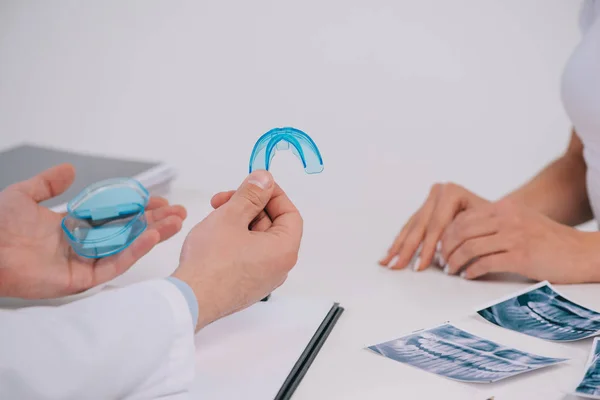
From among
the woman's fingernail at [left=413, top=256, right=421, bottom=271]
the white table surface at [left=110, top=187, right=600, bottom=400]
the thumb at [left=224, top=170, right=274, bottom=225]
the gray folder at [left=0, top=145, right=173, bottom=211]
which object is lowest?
the white table surface at [left=110, top=187, right=600, bottom=400]

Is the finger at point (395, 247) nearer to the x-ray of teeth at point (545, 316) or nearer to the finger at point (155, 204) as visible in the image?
the x-ray of teeth at point (545, 316)

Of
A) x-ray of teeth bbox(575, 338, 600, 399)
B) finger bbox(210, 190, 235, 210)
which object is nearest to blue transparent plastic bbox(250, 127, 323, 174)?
finger bbox(210, 190, 235, 210)

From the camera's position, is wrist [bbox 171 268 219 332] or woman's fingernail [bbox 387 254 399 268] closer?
wrist [bbox 171 268 219 332]

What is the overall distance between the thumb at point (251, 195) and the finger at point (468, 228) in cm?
38

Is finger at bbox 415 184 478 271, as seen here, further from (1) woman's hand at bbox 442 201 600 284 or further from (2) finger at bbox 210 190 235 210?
(2) finger at bbox 210 190 235 210

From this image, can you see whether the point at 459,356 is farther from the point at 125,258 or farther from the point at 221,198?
the point at 125,258

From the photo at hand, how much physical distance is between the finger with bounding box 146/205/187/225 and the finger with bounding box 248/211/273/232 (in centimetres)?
23

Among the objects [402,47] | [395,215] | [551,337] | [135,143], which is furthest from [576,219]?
[135,143]

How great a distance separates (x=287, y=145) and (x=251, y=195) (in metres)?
0.12

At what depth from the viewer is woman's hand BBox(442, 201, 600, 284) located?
3.68 ft

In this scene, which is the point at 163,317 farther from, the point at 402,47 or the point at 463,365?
the point at 402,47

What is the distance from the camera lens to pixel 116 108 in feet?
9.62

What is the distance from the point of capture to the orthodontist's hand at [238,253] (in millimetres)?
872

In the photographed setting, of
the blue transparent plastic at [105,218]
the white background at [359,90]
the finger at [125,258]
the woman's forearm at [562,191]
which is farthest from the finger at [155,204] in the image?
the white background at [359,90]
